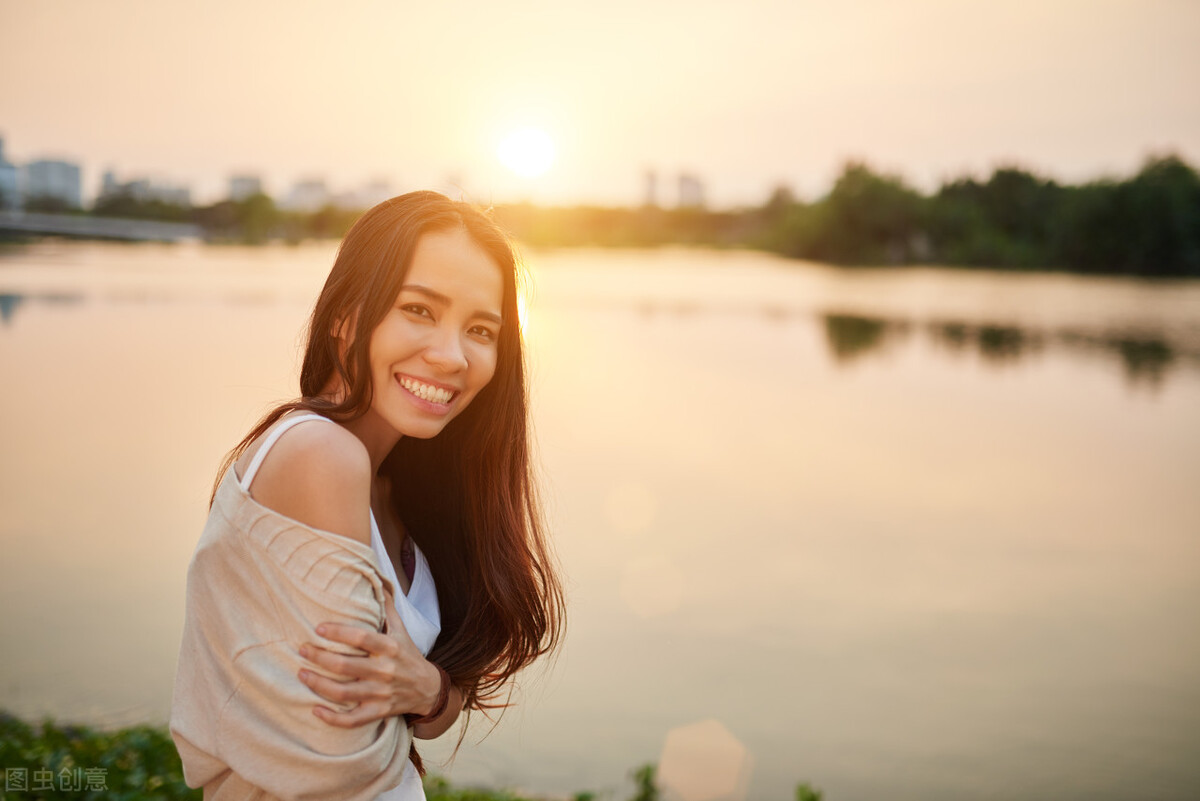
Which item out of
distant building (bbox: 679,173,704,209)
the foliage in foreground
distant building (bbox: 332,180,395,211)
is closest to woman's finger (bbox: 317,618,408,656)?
the foliage in foreground

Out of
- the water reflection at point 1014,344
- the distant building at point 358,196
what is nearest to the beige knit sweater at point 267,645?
the water reflection at point 1014,344

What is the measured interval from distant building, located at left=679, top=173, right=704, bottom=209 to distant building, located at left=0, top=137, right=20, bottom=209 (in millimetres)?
58587

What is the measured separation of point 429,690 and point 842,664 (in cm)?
559

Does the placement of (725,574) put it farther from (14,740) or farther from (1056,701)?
(14,740)

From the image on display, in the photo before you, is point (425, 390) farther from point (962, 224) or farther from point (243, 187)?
point (243, 187)

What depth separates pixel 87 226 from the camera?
48.1 meters

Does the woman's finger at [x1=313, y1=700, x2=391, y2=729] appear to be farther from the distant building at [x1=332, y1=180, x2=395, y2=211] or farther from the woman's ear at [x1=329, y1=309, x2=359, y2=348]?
the distant building at [x1=332, y1=180, x2=395, y2=211]

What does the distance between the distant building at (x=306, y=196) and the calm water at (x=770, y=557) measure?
5384cm

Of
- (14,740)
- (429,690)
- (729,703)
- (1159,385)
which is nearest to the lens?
(429,690)

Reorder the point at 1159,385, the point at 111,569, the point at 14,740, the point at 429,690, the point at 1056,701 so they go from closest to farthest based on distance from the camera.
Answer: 1. the point at 429,690
2. the point at 14,740
3. the point at 1056,701
4. the point at 111,569
5. the point at 1159,385

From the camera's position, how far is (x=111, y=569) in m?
7.65

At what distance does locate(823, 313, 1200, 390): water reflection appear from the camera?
22.9 m

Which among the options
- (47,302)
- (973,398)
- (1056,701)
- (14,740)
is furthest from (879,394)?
(47,302)

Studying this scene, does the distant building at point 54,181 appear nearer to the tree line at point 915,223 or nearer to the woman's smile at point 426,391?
the tree line at point 915,223
